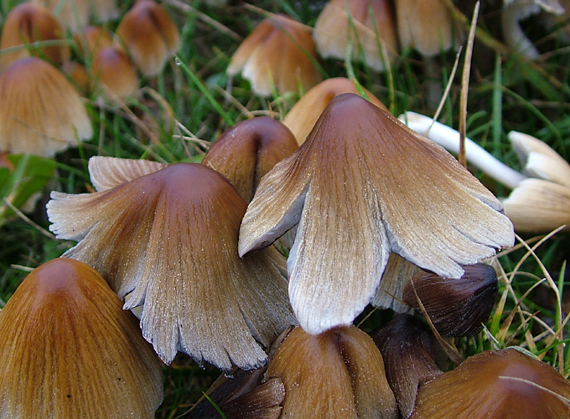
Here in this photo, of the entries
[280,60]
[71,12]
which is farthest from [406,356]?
[71,12]

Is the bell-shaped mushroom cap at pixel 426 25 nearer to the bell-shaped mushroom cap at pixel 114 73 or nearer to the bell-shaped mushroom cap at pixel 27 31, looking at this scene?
the bell-shaped mushroom cap at pixel 114 73

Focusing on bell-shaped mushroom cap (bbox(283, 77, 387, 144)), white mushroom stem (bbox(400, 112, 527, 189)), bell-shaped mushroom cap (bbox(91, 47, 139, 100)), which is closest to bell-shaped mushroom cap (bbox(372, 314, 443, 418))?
bell-shaped mushroom cap (bbox(283, 77, 387, 144))

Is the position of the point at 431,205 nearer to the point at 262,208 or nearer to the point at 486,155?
the point at 262,208

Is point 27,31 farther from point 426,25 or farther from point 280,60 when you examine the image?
point 426,25

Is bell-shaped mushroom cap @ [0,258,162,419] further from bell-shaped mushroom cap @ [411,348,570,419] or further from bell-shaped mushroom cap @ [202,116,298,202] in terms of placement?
bell-shaped mushroom cap @ [411,348,570,419]

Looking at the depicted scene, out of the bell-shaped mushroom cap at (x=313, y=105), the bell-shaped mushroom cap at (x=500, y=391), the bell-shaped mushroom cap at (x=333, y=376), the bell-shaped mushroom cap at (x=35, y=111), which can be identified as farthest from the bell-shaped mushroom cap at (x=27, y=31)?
the bell-shaped mushroom cap at (x=500, y=391)

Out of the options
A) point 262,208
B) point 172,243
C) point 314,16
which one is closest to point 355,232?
point 262,208
